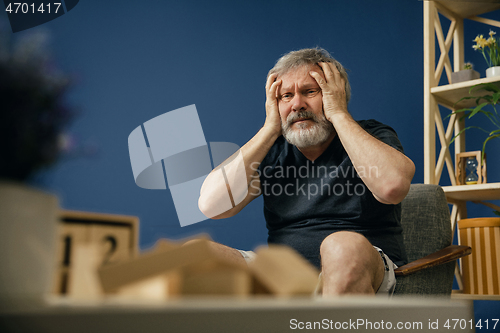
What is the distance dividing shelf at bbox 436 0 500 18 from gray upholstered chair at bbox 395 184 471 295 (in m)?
Result: 1.16

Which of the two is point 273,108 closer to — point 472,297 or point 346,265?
→ point 346,265

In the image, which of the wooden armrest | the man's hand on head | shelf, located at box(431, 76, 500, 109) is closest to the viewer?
the wooden armrest

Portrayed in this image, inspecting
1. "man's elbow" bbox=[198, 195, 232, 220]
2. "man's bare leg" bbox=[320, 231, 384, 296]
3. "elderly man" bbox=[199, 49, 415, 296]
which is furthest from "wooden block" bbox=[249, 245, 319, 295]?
"man's elbow" bbox=[198, 195, 232, 220]

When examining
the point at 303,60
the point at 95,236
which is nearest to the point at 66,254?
the point at 95,236

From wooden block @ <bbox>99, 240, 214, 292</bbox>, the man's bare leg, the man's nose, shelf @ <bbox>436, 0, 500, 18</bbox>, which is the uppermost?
shelf @ <bbox>436, 0, 500, 18</bbox>

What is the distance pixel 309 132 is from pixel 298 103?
5.5 inches

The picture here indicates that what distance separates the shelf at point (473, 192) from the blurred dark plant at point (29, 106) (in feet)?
6.12

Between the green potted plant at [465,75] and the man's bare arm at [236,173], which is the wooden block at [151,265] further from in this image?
the green potted plant at [465,75]

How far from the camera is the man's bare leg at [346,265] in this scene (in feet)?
2.68

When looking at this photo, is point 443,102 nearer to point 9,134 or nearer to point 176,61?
point 176,61

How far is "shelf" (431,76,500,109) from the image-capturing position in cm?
187

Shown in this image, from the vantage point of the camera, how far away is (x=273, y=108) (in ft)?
5.05

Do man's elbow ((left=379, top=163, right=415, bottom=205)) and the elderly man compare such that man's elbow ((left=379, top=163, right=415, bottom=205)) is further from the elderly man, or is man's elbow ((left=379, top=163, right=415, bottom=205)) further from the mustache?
the mustache

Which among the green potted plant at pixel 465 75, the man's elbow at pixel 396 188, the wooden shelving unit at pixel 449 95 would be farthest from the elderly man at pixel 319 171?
the green potted plant at pixel 465 75
